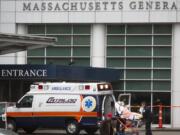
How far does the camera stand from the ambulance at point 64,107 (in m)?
31.5

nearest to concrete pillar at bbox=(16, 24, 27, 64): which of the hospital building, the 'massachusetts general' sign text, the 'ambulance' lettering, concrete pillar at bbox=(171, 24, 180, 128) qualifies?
the hospital building

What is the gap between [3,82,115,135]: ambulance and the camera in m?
31.5

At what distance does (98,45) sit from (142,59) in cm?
287

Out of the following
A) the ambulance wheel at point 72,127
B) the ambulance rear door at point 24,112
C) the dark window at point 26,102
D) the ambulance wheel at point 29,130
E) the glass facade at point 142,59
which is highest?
the glass facade at point 142,59

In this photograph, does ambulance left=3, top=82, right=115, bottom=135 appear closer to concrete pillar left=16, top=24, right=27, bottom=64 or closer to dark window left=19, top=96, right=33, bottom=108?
dark window left=19, top=96, right=33, bottom=108

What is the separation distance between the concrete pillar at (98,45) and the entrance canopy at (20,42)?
6293 mm

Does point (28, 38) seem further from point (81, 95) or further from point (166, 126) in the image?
point (166, 126)

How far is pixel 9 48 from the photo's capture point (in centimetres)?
3762

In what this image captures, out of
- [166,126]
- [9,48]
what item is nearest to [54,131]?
[9,48]

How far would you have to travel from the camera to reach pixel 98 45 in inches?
1679

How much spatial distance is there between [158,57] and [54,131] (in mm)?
8809

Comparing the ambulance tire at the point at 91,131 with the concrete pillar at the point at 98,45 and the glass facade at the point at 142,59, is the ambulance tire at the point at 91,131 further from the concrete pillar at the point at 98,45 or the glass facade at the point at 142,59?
the concrete pillar at the point at 98,45

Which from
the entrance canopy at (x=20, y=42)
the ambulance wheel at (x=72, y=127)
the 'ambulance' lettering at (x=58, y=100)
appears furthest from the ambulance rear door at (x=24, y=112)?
the entrance canopy at (x=20, y=42)

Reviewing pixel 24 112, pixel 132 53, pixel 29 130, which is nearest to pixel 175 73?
pixel 132 53
